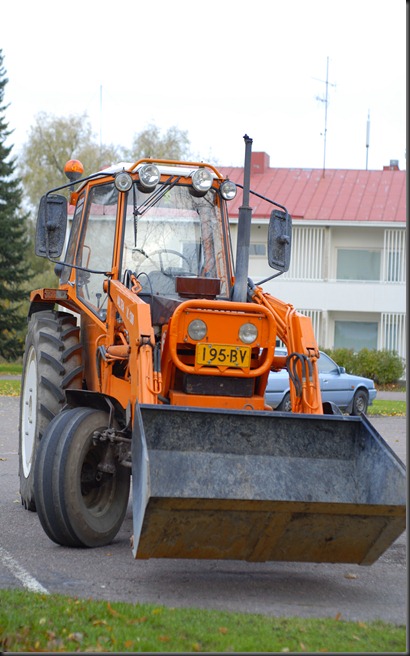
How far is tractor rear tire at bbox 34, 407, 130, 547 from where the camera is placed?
334 inches

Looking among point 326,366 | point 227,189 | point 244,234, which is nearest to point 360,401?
point 326,366

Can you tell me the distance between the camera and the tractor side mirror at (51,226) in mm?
9547

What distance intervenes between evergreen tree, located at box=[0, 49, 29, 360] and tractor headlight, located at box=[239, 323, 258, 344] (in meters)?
41.4

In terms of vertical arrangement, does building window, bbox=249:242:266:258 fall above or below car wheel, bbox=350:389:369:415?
above

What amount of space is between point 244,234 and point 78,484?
236cm

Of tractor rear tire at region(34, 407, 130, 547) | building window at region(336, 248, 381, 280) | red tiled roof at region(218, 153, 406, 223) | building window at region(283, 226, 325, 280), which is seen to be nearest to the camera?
tractor rear tire at region(34, 407, 130, 547)

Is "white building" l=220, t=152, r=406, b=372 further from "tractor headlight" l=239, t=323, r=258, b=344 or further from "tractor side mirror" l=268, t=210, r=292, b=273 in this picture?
"tractor headlight" l=239, t=323, r=258, b=344

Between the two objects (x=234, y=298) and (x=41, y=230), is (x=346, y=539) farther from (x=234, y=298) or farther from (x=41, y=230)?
(x=41, y=230)

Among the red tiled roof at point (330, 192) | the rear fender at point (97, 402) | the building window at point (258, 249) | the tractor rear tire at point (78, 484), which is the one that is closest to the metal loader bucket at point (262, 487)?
the tractor rear tire at point (78, 484)

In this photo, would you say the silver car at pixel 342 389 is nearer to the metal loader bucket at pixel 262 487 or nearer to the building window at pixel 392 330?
the metal loader bucket at pixel 262 487

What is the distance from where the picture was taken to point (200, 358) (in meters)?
8.58

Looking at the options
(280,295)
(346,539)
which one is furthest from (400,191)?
(346,539)

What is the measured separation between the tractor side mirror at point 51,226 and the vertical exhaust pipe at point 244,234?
5.24 ft

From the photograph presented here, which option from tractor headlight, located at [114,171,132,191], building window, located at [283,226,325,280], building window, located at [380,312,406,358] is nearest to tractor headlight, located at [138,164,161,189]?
tractor headlight, located at [114,171,132,191]
